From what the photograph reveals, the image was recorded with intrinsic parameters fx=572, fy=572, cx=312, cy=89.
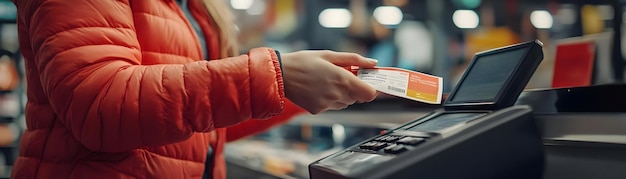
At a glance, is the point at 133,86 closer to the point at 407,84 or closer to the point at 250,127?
the point at 407,84

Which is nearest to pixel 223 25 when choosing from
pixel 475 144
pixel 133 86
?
pixel 133 86

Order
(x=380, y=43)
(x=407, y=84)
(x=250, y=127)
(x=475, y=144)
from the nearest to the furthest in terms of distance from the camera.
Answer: (x=475, y=144) < (x=407, y=84) < (x=250, y=127) < (x=380, y=43)

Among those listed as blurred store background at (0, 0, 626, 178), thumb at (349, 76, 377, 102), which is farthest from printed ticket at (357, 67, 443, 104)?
blurred store background at (0, 0, 626, 178)

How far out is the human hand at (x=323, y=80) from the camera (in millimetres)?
795

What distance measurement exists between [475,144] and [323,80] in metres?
0.23

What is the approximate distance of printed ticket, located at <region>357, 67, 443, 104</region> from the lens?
0.77 m

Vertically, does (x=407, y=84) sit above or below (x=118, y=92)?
above

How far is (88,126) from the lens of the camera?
0.82 metres

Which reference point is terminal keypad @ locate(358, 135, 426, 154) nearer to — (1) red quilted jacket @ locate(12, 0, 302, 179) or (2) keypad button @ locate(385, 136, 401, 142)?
(2) keypad button @ locate(385, 136, 401, 142)

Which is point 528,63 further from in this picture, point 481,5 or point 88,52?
point 481,5

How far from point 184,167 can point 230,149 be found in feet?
6.76

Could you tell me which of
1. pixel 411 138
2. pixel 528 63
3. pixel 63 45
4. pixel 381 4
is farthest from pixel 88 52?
pixel 381 4

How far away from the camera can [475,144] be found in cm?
67

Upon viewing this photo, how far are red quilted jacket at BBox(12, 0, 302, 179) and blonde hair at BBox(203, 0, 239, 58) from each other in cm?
28
